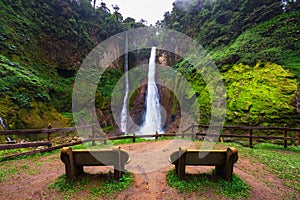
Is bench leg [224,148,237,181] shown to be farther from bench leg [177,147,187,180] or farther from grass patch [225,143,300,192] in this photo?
grass patch [225,143,300,192]

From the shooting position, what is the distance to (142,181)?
3479 millimetres

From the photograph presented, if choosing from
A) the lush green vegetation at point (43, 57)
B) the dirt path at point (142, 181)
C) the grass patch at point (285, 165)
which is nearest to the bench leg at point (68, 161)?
the dirt path at point (142, 181)

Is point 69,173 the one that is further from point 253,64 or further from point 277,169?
point 253,64

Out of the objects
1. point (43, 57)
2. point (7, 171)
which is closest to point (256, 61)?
point (7, 171)

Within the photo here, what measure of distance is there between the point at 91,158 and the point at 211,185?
8.21 ft

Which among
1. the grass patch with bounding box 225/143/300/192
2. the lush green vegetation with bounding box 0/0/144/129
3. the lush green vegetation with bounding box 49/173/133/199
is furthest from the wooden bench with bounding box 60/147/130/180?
the lush green vegetation with bounding box 0/0/144/129

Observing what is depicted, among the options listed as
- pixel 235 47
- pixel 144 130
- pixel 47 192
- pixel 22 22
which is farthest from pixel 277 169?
pixel 22 22

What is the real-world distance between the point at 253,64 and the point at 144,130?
448 inches

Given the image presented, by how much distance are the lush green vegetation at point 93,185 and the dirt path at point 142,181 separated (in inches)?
4.7

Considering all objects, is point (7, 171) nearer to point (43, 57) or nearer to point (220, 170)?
point (220, 170)

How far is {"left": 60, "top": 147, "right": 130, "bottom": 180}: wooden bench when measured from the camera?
3153 millimetres

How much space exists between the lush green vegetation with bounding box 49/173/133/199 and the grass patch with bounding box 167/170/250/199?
100cm

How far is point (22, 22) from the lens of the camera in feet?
45.5

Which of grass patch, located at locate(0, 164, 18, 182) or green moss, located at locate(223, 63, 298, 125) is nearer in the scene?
grass patch, located at locate(0, 164, 18, 182)
